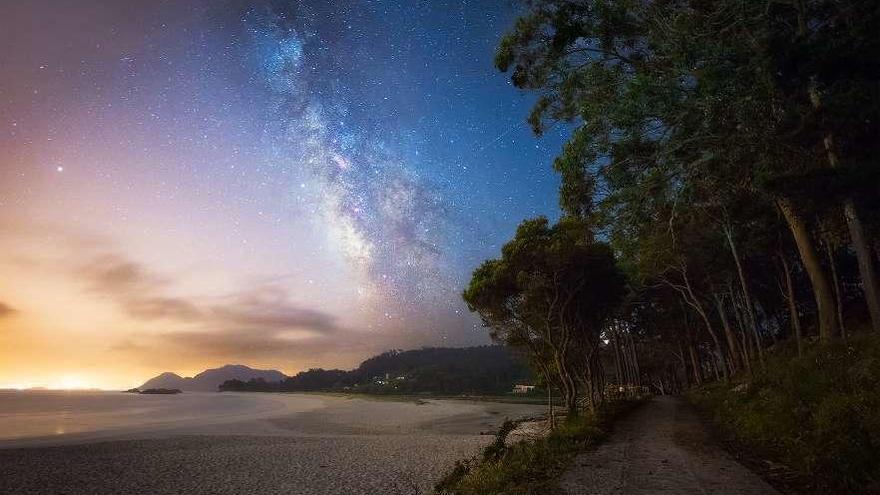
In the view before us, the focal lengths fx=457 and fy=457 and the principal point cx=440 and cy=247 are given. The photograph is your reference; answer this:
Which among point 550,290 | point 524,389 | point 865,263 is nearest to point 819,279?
point 865,263

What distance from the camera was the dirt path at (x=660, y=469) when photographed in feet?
29.0

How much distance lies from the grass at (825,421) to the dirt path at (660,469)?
0.97m

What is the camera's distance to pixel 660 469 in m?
10.5

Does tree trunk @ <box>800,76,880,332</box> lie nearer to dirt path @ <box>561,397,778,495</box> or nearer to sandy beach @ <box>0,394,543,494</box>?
dirt path @ <box>561,397,778,495</box>

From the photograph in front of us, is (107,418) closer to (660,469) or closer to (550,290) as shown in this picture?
(550,290)

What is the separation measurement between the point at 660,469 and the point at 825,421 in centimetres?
350

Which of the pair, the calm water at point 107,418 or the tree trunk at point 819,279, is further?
the calm water at point 107,418

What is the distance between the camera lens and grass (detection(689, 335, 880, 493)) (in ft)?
25.8

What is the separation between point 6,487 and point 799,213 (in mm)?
33958

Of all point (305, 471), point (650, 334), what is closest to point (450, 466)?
point (305, 471)

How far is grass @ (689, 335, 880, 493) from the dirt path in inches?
38.3

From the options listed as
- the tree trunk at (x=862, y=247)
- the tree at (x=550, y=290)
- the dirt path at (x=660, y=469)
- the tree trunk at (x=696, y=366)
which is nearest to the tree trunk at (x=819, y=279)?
the tree trunk at (x=862, y=247)

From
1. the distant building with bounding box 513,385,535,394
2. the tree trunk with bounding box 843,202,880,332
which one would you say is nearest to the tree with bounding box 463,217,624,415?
the tree trunk with bounding box 843,202,880,332

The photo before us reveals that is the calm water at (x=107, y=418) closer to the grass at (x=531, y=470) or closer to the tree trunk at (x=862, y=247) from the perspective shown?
the grass at (x=531, y=470)
